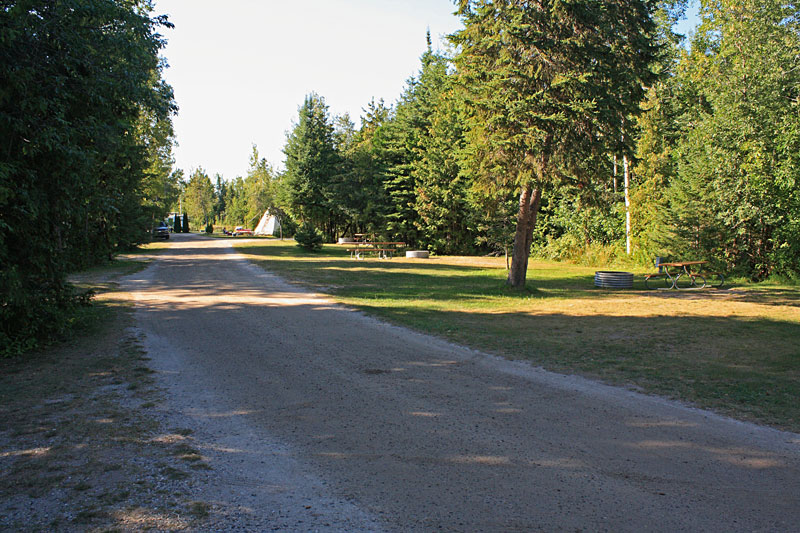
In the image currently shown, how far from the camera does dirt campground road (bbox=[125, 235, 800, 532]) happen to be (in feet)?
11.0

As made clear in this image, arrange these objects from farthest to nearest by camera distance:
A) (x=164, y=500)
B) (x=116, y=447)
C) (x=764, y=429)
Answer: (x=764, y=429), (x=116, y=447), (x=164, y=500)

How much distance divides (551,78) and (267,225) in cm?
5672

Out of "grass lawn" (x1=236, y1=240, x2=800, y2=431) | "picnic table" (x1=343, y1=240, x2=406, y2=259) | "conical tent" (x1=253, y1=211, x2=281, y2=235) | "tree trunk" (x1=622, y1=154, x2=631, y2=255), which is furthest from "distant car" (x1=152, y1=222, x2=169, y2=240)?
"tree trunk" (x1=622, y1=154, x2=631, y2=255)

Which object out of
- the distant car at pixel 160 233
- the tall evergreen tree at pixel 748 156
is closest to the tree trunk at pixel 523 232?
the tall evergreen tree at pixel 748 156

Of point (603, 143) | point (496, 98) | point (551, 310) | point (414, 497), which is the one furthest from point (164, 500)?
point (603, 143)

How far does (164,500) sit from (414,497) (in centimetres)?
160

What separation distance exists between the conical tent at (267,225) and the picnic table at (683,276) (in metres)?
49.7

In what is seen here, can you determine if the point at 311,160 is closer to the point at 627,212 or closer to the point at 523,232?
the point at 627,212

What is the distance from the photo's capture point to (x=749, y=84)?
1948 cm

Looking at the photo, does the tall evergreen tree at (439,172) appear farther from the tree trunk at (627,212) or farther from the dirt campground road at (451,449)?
the dirt campground road at (451,449)

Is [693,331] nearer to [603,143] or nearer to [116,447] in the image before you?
[603,143]

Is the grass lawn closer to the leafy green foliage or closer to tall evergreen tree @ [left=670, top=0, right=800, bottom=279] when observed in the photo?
tall evergreen tree @ [left=670, top=0, right=800, bottom=279]

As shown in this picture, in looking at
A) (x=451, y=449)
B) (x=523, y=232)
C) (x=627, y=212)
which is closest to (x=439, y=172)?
(x=627, y=212)

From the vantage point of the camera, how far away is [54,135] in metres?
6.67
